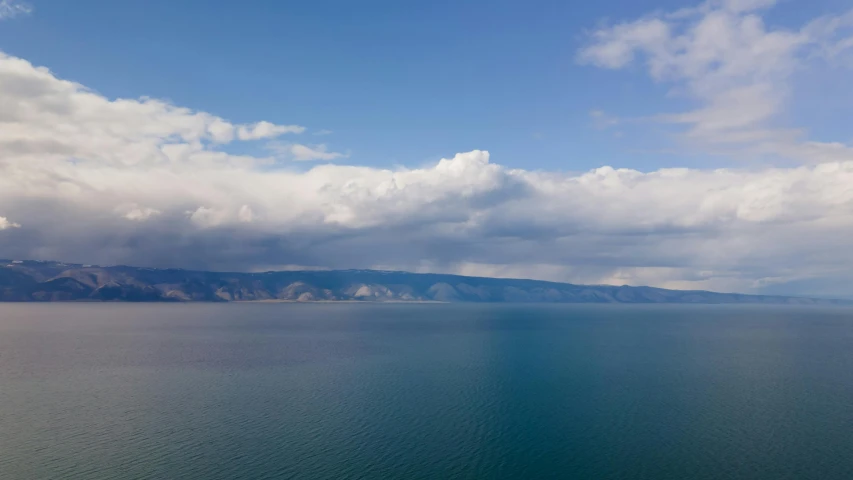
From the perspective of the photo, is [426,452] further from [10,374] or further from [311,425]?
[10,374]

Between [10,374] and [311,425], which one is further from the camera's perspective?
[10,374]

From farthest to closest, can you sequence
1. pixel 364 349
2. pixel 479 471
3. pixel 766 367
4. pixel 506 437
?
pixel 364 349 → pixel 766 367 → pixel 506 437 → pixel 479 471

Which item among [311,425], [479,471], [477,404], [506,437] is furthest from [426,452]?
[477,404]

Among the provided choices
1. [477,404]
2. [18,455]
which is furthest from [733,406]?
[18,455]

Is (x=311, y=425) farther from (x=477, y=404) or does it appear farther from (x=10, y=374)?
(x=10, y=374)

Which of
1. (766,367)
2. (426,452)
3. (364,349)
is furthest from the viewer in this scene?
(364,349)

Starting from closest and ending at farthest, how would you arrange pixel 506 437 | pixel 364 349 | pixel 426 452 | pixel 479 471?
pixel 479 471 → pixel 426 452 → pixel 506 437 → pixel 364 349
